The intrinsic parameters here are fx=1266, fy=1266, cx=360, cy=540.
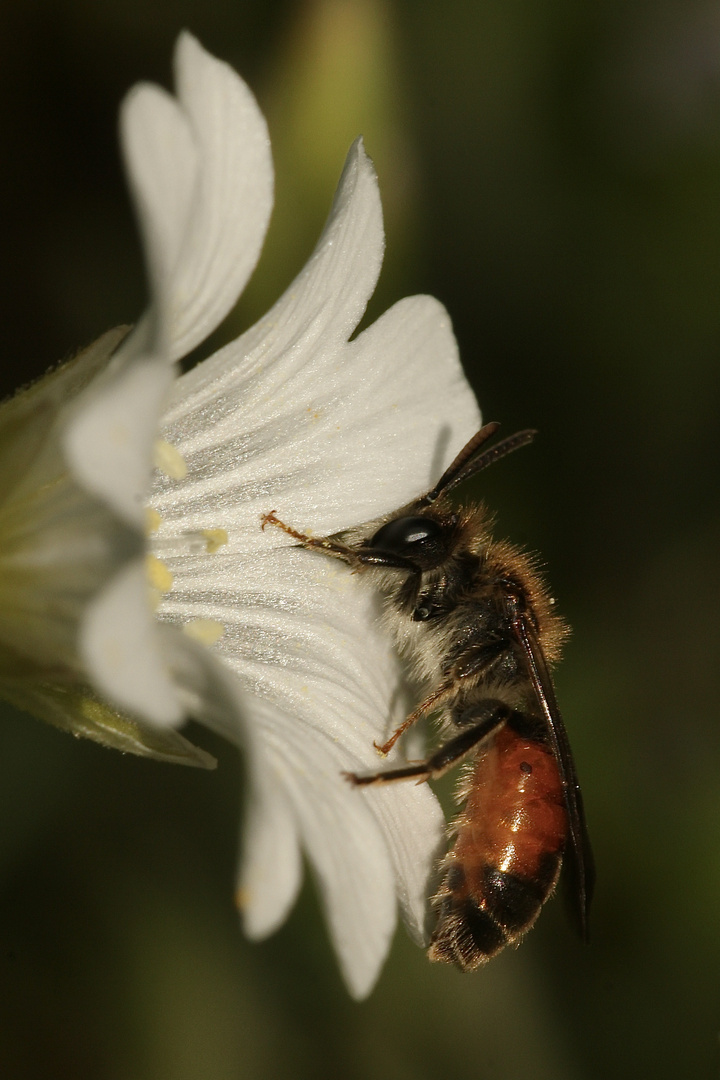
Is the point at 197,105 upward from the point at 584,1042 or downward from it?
upward

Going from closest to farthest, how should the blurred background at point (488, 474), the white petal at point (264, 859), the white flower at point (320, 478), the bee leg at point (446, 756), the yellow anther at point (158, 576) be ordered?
the white petal at point (264, 859)
the bee leg at point (446, 756)
the yellow anther at point (158, 576)
the white flower at point (320, 478)
the blurred background at point (488, 474)

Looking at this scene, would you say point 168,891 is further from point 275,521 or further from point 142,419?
point 142,419

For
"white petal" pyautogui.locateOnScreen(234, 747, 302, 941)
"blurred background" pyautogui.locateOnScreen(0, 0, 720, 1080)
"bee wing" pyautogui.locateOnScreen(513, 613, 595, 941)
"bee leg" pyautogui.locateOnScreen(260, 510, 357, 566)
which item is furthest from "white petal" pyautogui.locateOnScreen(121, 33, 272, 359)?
"blurred background" pyautogui.locateOnScreen(0, 0, 720, 1080)

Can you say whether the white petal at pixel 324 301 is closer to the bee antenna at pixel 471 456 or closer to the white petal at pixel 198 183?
the white petal at pixel 198 183

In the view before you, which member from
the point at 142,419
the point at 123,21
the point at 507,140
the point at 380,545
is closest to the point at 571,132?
the point at 507,140

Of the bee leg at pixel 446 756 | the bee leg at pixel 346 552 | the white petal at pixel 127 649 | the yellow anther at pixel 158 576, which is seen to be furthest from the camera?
the bee leg at pixel 346 552

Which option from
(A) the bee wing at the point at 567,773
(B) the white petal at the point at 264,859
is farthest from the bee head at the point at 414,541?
(B) the white petal at the point at 264,859

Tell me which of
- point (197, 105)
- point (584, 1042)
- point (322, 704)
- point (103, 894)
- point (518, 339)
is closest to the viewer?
point (197, 105)
